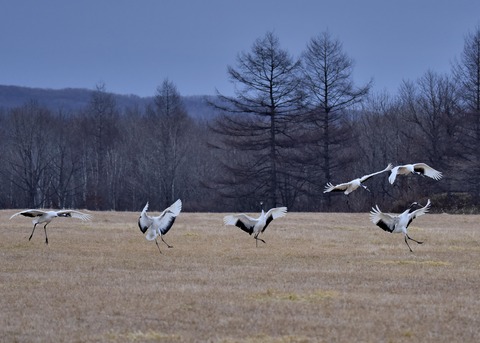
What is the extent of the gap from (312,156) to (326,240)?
1320 inches

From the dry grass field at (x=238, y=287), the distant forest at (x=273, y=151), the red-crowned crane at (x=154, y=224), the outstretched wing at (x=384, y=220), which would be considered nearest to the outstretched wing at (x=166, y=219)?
the red-crowned crane at (x=154, y=224)

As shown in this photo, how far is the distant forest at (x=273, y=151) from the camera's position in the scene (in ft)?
176

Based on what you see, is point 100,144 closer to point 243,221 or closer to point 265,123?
point 265,123

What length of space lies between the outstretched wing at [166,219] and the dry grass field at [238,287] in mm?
610

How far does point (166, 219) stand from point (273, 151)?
34805mm

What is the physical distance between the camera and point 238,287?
15.2 m

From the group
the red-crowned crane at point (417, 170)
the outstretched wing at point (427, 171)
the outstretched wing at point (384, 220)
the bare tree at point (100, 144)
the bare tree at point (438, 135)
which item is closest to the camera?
the red-crowned crane at point (417, 170)

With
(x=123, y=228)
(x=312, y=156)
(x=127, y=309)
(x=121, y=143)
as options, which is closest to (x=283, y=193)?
(x=312, y=156)

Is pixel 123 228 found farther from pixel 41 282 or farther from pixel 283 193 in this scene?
pixel 283 193

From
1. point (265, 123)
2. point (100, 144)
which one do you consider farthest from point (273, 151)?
point (100, 144)

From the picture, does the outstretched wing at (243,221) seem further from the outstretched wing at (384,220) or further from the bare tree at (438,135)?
the bare tree at (438,135)

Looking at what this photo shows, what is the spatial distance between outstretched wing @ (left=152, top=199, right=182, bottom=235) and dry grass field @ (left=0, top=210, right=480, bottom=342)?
61 centimetres

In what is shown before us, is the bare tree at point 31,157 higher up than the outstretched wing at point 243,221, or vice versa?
the bare tree at point 31,157

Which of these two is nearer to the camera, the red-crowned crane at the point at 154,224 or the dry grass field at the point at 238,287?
the dry grass field at the point at 238,287
